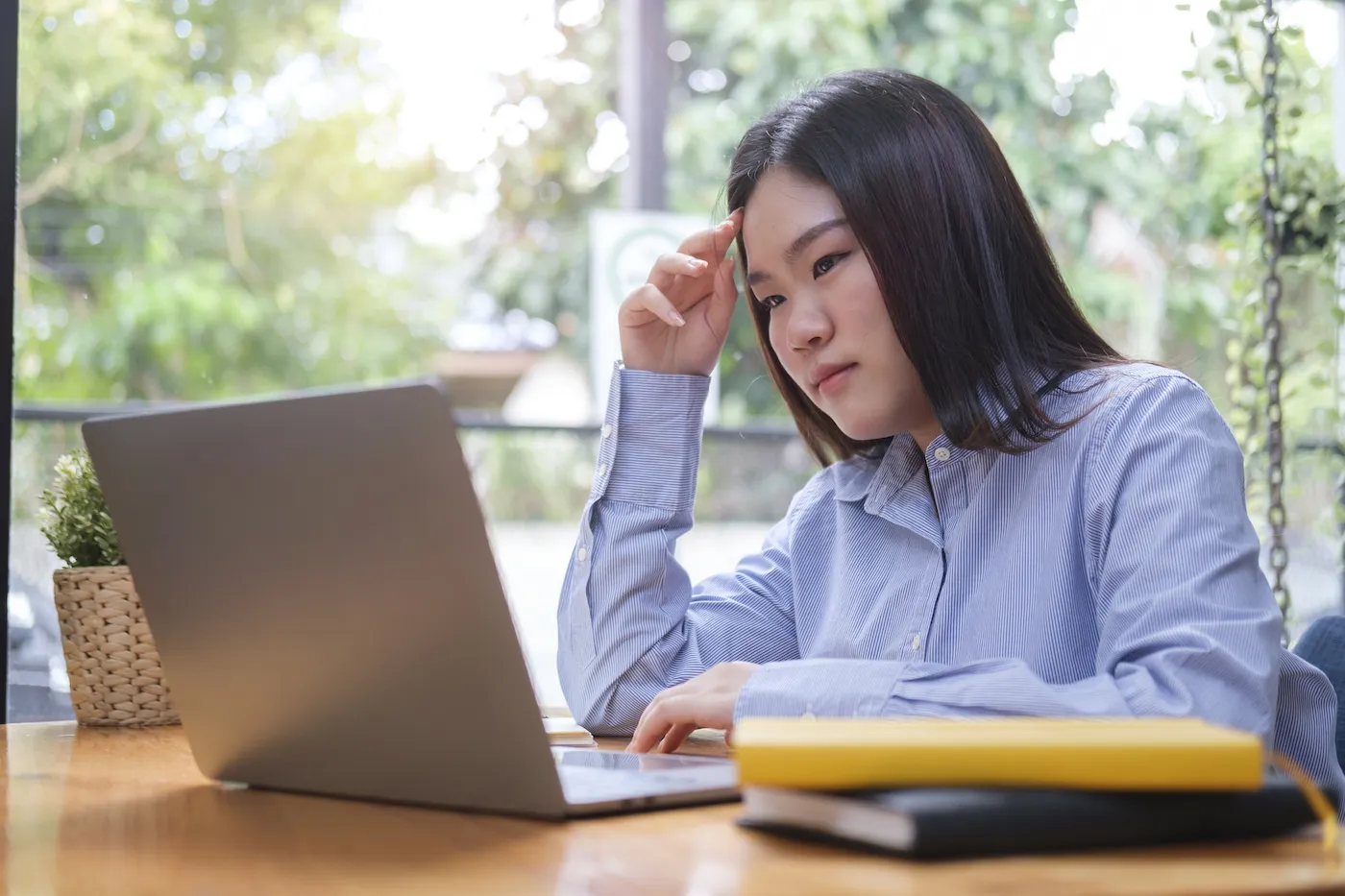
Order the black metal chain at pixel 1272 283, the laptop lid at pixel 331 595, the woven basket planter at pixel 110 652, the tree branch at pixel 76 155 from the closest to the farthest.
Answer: the laptop lid at pixel 331 595 → the woven basket planter at pixel 110 652 → the black metal chain at pixel 1272 283 → the tree branch at pixel 76 155

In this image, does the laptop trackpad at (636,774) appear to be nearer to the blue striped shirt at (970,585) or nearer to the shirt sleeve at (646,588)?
the blue striped shirt at (970,585)

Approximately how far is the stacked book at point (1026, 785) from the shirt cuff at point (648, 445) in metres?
0.74

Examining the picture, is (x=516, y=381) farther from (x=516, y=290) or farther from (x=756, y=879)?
(x=756, y=879)

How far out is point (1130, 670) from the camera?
0.91m

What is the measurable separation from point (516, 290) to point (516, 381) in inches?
12.2

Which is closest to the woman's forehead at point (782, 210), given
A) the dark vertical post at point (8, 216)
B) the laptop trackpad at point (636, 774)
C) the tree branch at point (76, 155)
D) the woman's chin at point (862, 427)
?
the woman's chin at point (862, 427)

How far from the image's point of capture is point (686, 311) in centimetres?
145

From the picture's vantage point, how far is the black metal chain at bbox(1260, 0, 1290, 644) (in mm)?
2090

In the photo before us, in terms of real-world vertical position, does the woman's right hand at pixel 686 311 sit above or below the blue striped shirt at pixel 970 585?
above

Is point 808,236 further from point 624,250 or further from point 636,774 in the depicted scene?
point 624,250

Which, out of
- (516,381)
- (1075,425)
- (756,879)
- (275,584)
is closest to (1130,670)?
(1075,425)

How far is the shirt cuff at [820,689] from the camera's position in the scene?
93cm

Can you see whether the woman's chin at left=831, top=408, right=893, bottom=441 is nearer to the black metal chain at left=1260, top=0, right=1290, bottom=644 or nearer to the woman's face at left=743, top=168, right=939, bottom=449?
the woman's face at left=743, top=168, right=939, bottom=449

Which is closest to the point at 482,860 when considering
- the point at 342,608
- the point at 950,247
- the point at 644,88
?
the point at 342,608
